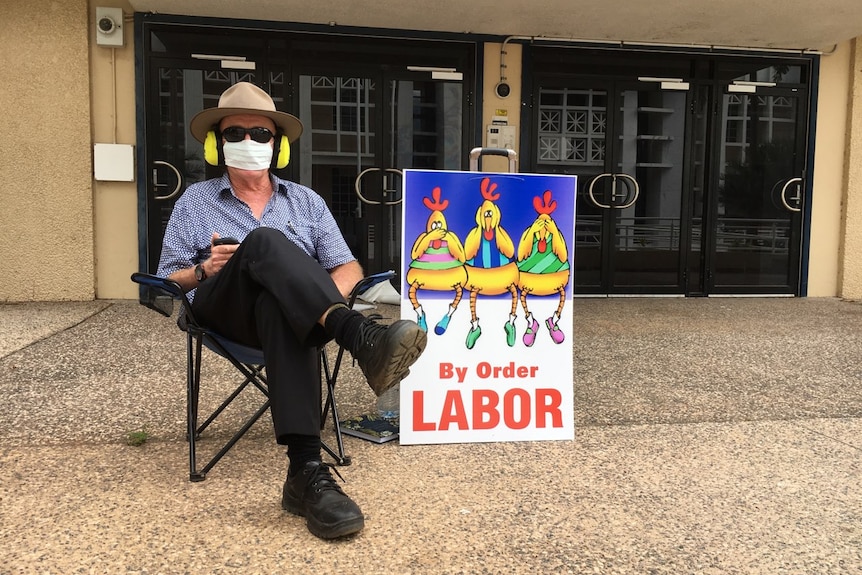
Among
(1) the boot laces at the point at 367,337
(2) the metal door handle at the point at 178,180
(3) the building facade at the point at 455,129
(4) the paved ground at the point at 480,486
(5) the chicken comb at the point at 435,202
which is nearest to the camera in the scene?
(4) the paved ground at the point at 480,486

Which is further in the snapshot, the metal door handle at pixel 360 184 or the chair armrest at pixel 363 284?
the metal door handle at pixel 360 184

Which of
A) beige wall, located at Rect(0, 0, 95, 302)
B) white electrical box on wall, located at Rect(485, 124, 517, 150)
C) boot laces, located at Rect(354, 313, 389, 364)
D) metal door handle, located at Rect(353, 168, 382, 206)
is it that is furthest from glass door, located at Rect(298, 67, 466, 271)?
boot laces, located at Rect(354, 313, 389, 364)

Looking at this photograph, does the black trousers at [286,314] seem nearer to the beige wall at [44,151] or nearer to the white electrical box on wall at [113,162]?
the white electrical box on wall at [113,162]

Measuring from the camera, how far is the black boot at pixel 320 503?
178 centimetres

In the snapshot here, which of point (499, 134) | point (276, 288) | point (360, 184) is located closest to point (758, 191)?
point (499, 134)

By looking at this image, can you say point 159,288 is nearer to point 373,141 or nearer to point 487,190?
point 487,190

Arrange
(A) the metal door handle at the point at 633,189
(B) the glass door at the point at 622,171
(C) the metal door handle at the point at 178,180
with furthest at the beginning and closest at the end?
(A) the metal door handle at the point at 633,189
(B) the glass door at the point at 622,171
(C) the metal door handle at the point at 178,180

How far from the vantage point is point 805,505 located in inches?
82.0

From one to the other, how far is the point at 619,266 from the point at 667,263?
525 millimetres

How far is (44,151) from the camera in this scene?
6004 millimetres

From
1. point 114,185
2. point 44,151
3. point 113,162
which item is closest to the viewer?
point 44,151

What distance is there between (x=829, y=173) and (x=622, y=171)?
2330 millimetres

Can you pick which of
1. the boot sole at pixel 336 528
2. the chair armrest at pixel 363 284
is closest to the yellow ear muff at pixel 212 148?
the chair armrest at pixel 363 284

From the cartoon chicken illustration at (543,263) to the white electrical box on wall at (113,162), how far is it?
15.7ft
